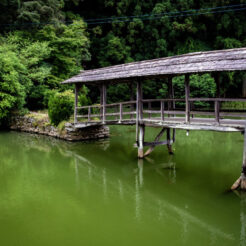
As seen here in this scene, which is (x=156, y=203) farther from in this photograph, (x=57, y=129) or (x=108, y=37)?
(x=108, y=37)

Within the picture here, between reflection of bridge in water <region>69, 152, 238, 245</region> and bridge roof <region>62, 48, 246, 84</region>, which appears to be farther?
bridge roof <region>62, 48, 246, 84</region>

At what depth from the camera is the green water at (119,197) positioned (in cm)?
554

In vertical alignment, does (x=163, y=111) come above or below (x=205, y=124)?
above

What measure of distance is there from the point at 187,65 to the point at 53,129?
991cm

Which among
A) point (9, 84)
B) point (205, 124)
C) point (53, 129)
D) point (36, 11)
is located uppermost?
point (36, 11)

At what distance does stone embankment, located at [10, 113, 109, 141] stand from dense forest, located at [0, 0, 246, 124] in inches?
38.4

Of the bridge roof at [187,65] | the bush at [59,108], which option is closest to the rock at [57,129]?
the bush at [59,108]

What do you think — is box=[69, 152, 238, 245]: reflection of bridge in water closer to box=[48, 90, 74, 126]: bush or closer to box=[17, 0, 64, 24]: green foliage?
box=[48, 90, 74, 126]: bush

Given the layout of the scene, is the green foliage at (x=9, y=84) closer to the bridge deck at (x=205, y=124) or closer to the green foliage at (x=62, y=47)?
the green foliage at (x=62, y=47)

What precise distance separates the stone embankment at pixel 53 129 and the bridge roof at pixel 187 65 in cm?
356

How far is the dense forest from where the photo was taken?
69.1 feet

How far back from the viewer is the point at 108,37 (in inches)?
1315

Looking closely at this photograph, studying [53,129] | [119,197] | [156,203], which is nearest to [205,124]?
[156,203]

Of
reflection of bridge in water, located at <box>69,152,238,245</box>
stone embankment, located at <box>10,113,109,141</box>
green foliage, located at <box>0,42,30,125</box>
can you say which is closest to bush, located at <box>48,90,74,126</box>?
stone embankment, located at <box>10,113,109,141</box>
